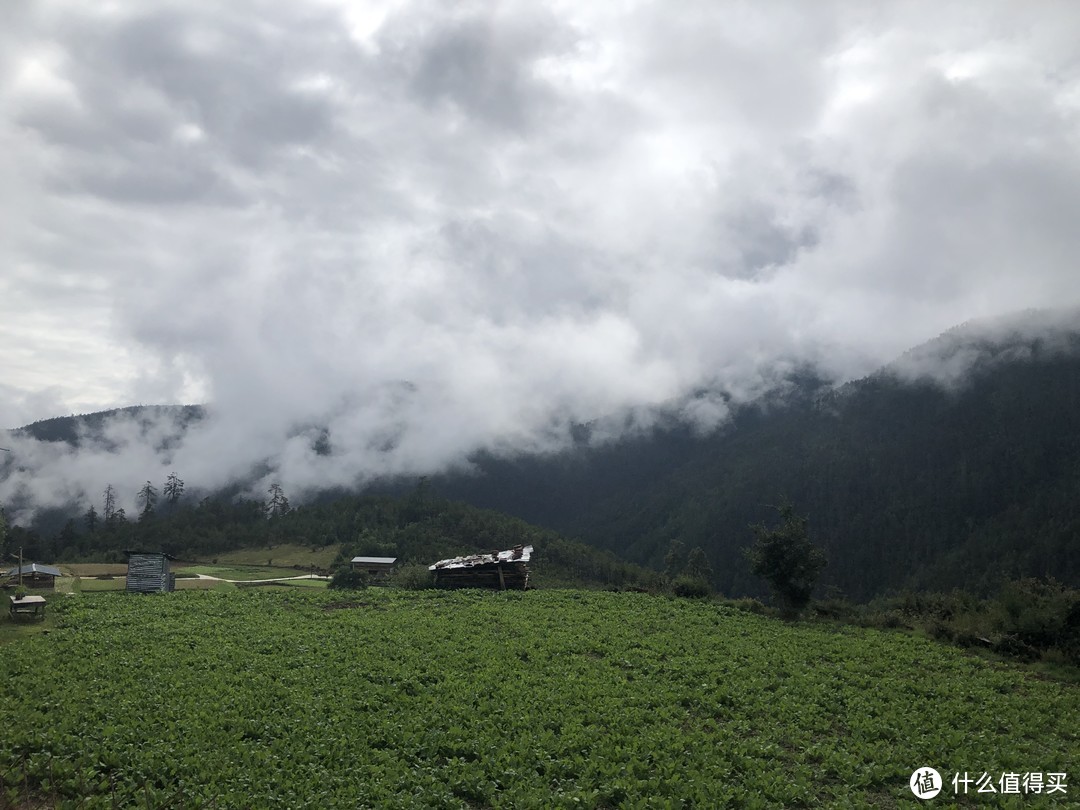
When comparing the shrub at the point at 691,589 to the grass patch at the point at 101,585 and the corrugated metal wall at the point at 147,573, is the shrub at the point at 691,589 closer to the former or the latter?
the corrugated metal wall at the point at 147,573

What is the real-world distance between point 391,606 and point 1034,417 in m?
185

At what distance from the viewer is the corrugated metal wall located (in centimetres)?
4253

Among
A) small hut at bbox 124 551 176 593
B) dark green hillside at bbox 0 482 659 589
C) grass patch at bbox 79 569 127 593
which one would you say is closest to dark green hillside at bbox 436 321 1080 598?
dark green hillside at bbox 0 482 659 589

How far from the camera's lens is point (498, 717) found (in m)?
17.3

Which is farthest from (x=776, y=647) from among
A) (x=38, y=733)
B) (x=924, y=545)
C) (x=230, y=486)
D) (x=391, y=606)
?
(x=230, y=486)

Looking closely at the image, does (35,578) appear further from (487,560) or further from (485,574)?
(487,560)

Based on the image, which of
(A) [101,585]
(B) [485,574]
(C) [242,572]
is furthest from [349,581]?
(C) [242,572]

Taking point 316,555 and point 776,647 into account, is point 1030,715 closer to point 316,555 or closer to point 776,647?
point 776,647

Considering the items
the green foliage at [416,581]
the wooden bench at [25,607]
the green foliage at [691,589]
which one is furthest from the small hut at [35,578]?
the green foliage at [691,589]

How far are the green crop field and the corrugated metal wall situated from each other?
15.5 m

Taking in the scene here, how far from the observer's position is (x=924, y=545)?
148750mm

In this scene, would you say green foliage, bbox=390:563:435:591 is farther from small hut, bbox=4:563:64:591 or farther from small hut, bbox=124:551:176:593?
small hut, bbox=4:563:64:591

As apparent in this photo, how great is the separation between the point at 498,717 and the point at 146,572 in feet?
117

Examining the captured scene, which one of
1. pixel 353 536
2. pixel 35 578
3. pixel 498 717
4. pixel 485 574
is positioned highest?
pixel 35 578
